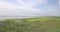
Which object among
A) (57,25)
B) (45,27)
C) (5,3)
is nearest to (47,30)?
(45,27)

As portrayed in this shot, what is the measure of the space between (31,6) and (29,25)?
12.6 inches

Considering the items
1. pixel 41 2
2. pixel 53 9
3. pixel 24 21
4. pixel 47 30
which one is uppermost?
pixel 41 2

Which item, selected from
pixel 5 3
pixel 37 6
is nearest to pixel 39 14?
pixel 37 6

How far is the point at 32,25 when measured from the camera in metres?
2.03

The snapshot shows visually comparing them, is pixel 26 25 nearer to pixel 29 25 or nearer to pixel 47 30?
pixel 29 25

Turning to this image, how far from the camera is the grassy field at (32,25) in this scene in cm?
202

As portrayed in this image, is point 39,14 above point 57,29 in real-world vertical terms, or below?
above

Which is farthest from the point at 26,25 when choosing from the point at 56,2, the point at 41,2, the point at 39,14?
the point at 56,2

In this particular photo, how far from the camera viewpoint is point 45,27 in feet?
6.68

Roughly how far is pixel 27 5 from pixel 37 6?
17 cm

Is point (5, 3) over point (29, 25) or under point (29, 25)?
over

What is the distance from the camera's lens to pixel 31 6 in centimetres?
207

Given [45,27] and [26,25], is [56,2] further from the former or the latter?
[26,25]

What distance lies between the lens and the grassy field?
202 centimetres
